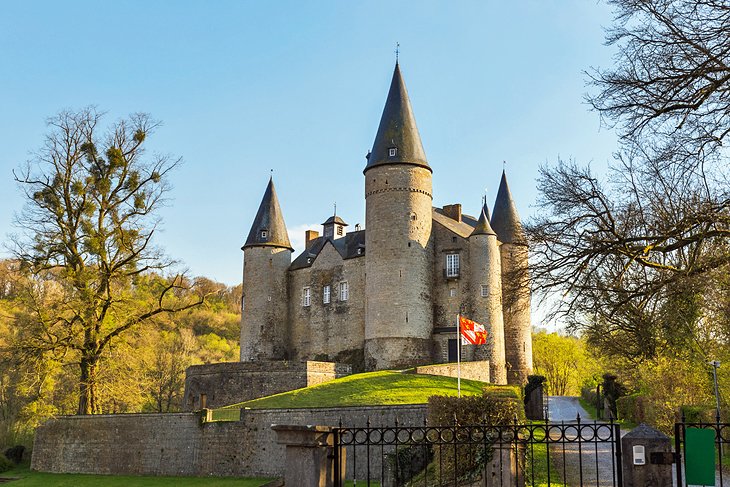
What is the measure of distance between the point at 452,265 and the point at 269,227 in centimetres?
1208

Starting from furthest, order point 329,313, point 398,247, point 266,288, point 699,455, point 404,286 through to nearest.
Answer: point 266,288, point 329,313, point 398,247, point 404,286, point 699,455

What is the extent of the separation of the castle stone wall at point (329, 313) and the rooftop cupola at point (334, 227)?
2935 millimetres

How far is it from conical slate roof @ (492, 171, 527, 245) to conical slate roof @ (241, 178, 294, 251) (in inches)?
496

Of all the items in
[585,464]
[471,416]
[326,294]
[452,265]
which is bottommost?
[585,464]

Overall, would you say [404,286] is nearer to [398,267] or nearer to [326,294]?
[398,267]

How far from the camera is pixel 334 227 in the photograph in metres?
48.9

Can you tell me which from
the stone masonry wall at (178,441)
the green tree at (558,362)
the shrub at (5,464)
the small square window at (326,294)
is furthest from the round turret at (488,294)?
the green tree at (558,362)

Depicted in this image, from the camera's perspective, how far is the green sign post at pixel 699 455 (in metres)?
7.84

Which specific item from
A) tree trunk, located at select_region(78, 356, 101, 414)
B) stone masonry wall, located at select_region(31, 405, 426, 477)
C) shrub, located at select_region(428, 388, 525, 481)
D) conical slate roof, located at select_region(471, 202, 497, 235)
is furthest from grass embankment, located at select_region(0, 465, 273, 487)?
conical slate roof, located at select_region(471, 202, 497, 235)

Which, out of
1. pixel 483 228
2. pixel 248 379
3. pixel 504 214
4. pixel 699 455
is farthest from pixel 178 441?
pixel 504 214

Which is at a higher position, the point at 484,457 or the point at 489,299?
the point at 489,299

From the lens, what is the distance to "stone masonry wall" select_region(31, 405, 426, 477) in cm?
2434

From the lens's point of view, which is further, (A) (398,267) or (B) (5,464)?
(A) (398,267)

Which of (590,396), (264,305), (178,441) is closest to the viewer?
Result: (178,441)
